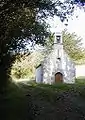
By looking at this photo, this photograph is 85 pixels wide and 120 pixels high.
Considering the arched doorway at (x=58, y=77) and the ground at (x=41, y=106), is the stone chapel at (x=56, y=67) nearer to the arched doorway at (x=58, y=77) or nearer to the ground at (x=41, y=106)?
the arched doorway at (x=58, y=77)

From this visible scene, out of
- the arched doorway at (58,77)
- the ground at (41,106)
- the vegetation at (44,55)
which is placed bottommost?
the ground at (41,106)

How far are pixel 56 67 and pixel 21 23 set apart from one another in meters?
29.5

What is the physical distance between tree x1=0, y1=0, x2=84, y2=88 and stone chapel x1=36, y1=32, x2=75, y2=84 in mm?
25068

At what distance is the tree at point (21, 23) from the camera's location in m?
16.4

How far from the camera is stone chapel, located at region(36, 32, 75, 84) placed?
4681 cm

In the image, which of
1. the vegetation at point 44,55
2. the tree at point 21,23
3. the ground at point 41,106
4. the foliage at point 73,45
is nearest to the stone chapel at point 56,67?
the vegetation at point 44,55

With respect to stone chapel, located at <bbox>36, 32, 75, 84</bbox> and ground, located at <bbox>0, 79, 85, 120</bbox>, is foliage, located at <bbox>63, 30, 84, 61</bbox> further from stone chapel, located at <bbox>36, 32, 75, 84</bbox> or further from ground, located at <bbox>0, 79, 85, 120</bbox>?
ground, located at <bbox>0, 79, 85, 120</bbox>

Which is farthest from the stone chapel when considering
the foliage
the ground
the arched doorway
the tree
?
the tree

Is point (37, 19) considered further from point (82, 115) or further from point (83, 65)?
point (83, 65)

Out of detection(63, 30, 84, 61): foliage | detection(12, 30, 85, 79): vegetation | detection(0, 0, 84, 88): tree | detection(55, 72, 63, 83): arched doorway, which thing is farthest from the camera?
detection(63, 30, 84, 61): foliage

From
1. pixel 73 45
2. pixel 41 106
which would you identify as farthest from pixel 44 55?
pixel 41 106

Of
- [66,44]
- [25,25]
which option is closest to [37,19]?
[25,25]

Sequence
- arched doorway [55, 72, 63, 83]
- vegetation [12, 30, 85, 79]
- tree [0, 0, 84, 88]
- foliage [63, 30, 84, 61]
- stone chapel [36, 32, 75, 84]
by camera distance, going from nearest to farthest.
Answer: tree [0, 0, 84, 88] → stone chapel [36, 32, 75, 84] → arched doorway [55, 72, 63, 83] → vegetation [12, 30, 85, 79] → foliage [63, 30, 84, 61]

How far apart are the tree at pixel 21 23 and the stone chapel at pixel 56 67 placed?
25.1 metres
